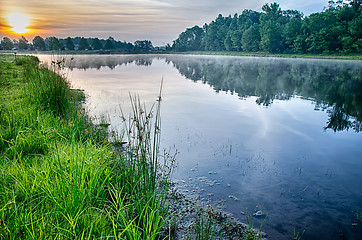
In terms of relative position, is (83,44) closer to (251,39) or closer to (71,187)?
(251,39)

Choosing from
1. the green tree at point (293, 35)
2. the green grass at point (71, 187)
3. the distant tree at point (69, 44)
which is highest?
the green tree at point (293, 35)

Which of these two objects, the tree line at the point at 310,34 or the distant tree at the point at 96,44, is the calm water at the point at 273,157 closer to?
the tree line at the point at 310,34

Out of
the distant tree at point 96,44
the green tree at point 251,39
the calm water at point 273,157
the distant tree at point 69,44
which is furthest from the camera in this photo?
the distant tree at point 96,44

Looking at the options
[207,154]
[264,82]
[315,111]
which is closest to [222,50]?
[264,82]

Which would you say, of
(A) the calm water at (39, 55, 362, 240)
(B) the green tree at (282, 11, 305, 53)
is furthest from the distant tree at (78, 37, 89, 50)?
(A) the calm water at (39, 55, 362, 240)

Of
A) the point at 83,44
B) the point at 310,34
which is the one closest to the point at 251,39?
the point at 310,34

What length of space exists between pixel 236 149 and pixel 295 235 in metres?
3.69

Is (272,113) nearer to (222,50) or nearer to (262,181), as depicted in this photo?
(262,181)

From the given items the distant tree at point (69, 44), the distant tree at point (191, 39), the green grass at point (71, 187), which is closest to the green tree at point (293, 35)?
the distant tree at point (191, 39)

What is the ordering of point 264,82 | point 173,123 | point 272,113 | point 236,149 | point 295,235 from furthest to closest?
point 264,82 → point 272,113 → point 173,123 → point 236,149 → point 295,235

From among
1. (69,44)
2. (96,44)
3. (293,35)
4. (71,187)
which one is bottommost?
(71,187)

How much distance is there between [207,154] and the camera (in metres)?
7.19

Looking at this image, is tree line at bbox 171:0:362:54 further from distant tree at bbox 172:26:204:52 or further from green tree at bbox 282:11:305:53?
distant tree at bbox 172:26:204:52

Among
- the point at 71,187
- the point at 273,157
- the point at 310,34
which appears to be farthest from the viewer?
the point at 310,34
